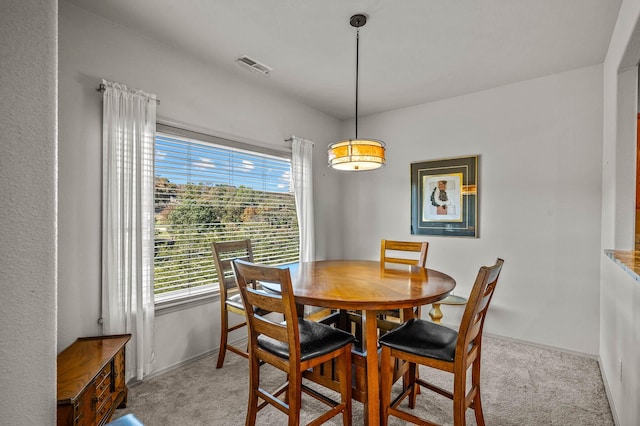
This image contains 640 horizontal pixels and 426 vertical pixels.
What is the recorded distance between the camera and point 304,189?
12.8ft

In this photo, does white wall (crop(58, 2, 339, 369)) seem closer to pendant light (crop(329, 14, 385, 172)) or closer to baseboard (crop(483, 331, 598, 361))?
pendant light (crop(329, 14, 385, 172))

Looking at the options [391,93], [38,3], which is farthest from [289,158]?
[38,3]

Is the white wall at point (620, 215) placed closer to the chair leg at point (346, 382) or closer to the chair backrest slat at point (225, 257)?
the chair leg at point (346, 382)

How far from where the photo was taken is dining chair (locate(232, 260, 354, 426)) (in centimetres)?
155

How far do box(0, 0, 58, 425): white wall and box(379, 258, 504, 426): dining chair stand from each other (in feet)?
4.76

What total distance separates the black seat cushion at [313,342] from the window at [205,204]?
4.26ft

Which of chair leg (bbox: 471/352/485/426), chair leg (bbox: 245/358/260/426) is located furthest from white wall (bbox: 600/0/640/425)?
chair leg (bbox: 245/358/260/426)

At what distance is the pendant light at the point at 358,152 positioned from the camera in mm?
2230

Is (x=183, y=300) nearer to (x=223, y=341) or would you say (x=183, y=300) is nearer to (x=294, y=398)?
(x=223, y=341)

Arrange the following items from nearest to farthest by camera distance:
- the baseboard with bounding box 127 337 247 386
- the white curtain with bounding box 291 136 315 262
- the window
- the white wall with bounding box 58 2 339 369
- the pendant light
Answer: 1. the white wall with bounding box 58 2 339 369
2. the pendant light
3. the baseboard with bounding box 127 337 247 386
4. the window
5. the white curtain with bounding box 291 136 315 262

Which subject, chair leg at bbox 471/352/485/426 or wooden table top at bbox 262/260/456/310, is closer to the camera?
wooden table top at bbox 262/260/456/310

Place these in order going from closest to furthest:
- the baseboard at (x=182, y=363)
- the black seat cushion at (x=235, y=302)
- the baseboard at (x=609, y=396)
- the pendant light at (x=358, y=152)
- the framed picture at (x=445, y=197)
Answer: the baseboard at (x=609, y=396)
the pendant light at (x=358, y=152)
the baseboard at (x=182, y=363)
the black seat cushion at (x=235, y=302)
the framed picture at (x=445, y=197)

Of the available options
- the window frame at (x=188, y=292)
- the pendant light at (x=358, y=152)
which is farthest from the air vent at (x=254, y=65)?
the pendant light at (x=358, y=152)

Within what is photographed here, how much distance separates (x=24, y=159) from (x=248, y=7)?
1782mm
